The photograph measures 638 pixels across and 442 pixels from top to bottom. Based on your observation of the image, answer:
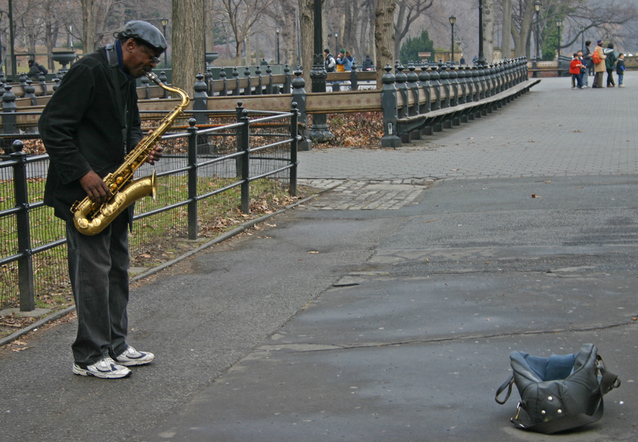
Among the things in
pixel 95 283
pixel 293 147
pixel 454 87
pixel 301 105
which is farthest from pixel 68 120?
pixel 454 87

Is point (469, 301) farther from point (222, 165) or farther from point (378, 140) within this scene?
point (378, 140)

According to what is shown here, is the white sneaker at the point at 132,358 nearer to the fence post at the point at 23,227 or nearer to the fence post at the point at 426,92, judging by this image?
the fence post at the point at 23,227

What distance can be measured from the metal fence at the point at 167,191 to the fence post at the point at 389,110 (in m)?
6.16

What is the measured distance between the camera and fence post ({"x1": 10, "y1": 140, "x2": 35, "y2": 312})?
6148 millimetres

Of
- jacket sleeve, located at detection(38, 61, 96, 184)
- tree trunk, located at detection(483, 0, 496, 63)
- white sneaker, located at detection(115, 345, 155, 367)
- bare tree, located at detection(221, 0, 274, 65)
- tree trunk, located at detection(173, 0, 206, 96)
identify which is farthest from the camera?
bare tree, located at detection(221, 0, 274, 65)

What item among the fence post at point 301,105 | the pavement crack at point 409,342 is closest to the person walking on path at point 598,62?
the fence post at point 301,105

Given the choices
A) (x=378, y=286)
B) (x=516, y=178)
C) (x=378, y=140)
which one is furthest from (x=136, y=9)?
(x=378, y=286)

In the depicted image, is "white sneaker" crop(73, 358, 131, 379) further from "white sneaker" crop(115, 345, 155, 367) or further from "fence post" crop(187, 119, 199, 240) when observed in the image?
"fence post" crop(187, 119, 199, 240)

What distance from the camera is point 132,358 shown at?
5.18 metres

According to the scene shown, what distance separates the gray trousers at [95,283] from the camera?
491 centimetres

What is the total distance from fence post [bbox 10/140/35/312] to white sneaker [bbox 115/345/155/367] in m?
1.49

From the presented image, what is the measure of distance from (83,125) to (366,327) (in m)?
2.24

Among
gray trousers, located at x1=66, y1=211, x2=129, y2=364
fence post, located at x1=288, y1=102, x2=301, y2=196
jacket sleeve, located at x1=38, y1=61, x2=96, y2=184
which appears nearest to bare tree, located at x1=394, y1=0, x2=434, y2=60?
fence post, located at x1=288, y1=102, x2=301, y2=196

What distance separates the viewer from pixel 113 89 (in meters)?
4.84
